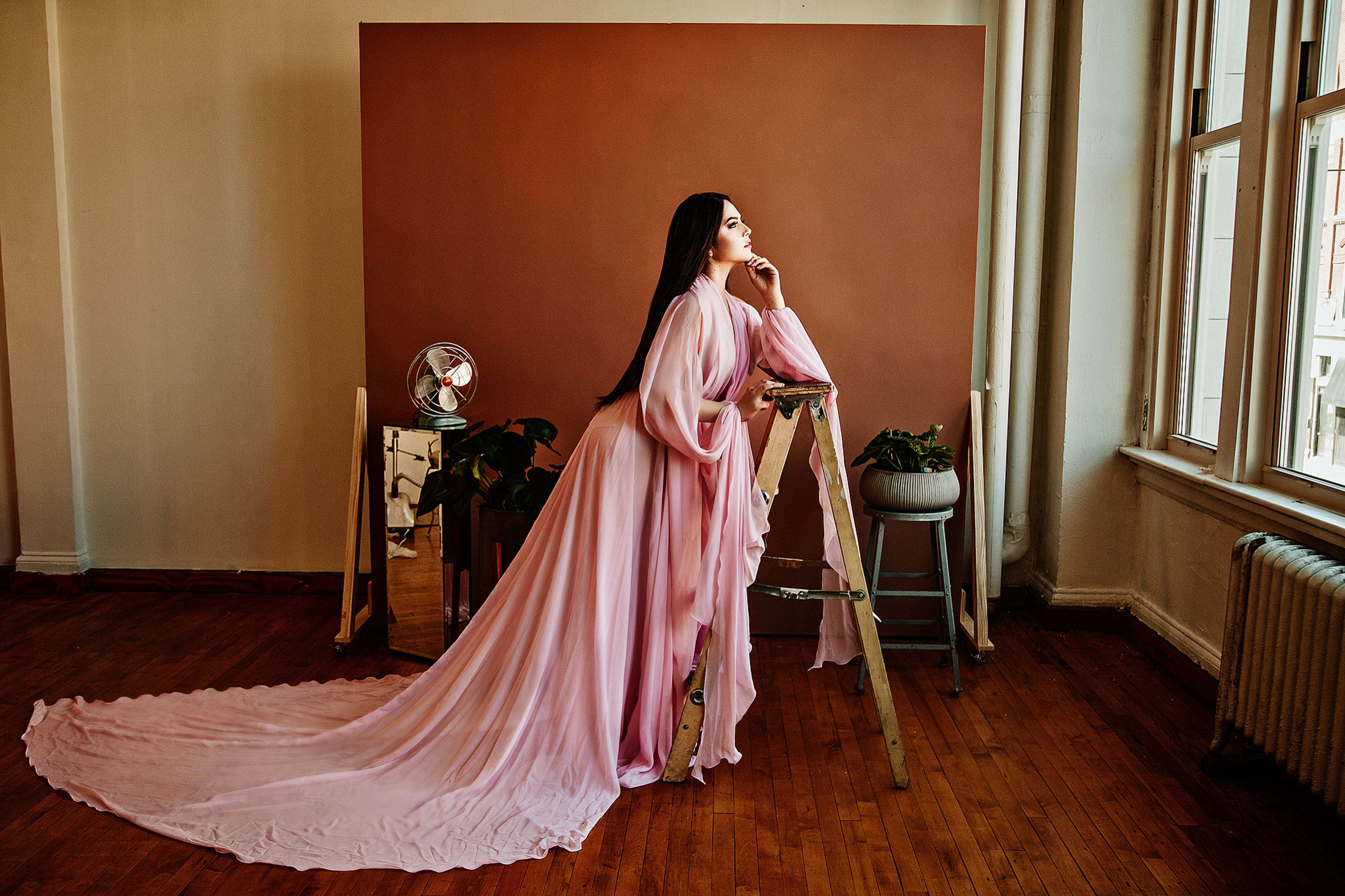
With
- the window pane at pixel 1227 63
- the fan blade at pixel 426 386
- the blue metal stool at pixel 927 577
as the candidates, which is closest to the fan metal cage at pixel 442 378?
the fan blade at pixel 426 386

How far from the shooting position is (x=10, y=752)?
298 centimetres

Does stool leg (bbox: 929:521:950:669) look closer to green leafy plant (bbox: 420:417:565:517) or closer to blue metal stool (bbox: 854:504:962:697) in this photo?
blue metal stool (bbox: 854:504:962:697)

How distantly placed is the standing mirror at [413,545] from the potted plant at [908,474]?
1692mm

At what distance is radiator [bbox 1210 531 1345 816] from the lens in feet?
7.93

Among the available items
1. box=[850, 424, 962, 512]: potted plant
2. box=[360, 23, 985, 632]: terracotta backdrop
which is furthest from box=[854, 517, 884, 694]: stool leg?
box=[360, 23, 985, 632]: terracotta backdrop

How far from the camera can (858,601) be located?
2.79m

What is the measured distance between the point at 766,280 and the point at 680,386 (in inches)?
18.6

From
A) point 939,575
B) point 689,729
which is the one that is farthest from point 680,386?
point 939,575

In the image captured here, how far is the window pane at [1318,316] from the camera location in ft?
9.61

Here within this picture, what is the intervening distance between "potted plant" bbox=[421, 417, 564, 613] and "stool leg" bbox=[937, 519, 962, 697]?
1.46m

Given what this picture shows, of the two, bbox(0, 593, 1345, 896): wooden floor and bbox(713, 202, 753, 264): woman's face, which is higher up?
bbox(713, 202, 753, 264): woman's face

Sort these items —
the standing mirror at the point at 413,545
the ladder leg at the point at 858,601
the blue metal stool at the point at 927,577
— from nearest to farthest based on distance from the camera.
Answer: the ladder leg at the point at 858,601, the blue metal stool at the point at 927,577, the standing mirror at the point at 413,545

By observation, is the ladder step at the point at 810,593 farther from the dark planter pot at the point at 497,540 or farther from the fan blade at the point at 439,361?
the fan blade at the point at 439,361

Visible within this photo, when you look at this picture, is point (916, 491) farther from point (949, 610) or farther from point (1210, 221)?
point (1210, 221)
